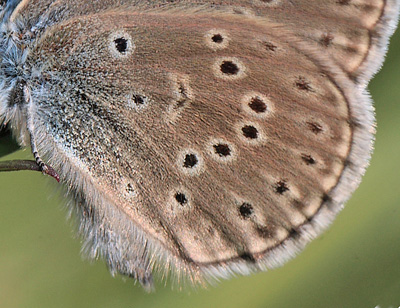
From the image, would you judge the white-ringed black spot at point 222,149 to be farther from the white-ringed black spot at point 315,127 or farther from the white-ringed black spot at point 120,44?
the white-ringed black spot at point 120,44

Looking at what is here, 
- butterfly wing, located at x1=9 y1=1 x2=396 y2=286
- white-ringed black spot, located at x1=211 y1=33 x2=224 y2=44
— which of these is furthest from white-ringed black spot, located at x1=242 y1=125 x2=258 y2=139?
white-ringed black spot, located at x1=211 y1=33 x2=224 y2=44

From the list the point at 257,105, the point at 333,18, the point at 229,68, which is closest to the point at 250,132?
the point at 257,105

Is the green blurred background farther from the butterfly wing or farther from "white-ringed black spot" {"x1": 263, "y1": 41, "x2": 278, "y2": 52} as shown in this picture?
"white-ringed black spot" {"x1": 263, "y1": 41, "x2": 278, "y2": 52}

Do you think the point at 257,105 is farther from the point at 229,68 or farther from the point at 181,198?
the point at 181,198

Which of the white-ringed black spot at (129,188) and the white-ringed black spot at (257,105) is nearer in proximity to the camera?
the white-ringed black spot at (257,105)

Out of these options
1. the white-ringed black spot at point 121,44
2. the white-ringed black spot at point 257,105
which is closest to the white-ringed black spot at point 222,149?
the white-ringed black spot at point 257,105

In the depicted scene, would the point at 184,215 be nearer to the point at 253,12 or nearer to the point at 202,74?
the point at 202,74

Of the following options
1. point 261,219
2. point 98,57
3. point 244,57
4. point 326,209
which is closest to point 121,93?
point 98,57
